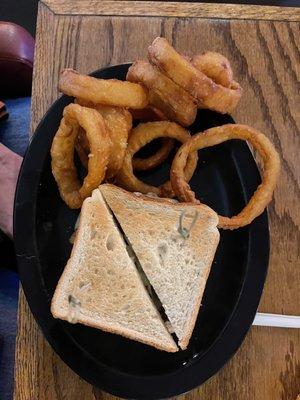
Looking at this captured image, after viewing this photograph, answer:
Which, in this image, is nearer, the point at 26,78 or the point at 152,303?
the point at 152,303

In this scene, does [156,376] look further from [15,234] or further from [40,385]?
[15,234]

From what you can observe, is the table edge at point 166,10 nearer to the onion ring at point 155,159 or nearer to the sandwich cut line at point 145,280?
the onion ring at point 155,159

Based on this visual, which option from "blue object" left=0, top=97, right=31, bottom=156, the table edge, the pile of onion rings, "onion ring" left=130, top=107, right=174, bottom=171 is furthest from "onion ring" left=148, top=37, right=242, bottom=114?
"blue object" left=0, top=97, right=31, bottom=156

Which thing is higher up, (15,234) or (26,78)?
(26,78)

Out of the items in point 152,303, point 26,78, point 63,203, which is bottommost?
point 152,303

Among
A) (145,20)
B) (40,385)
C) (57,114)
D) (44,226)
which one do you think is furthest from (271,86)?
(40,385)

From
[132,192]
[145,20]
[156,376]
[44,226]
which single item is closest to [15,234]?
[44,226]

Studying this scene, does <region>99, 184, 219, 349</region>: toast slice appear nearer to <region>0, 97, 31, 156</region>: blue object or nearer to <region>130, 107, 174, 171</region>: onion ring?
<region>130, 107, 174, 171</region>: onion ring
